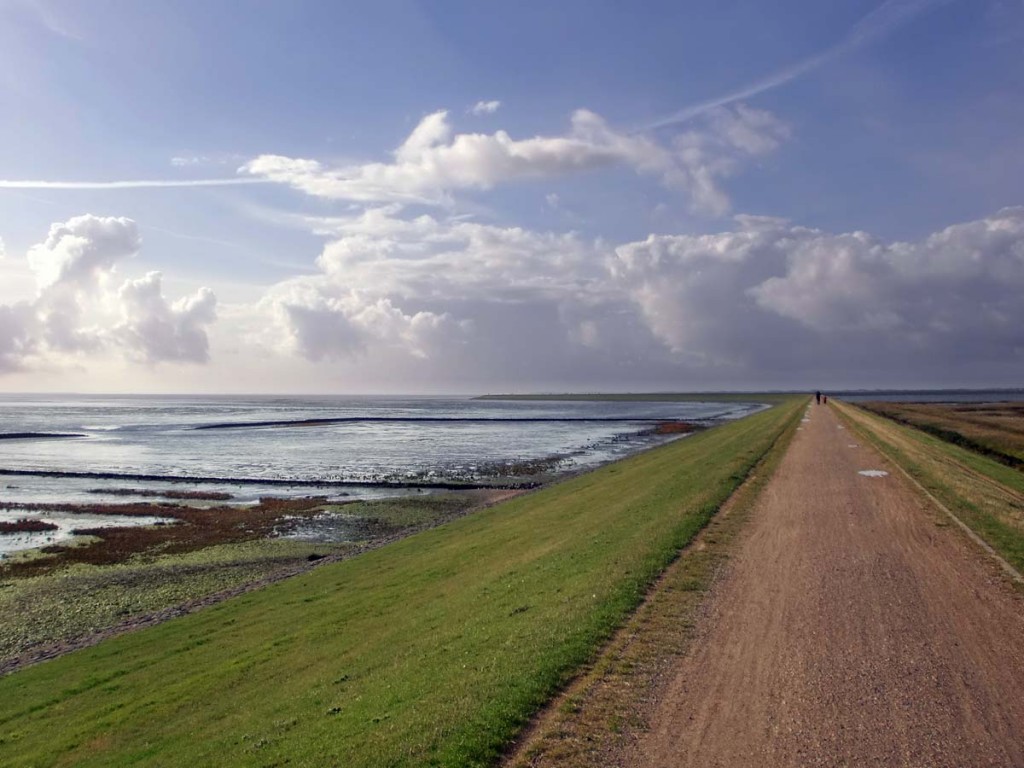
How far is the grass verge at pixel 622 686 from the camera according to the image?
7.38 metres

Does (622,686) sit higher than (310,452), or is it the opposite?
(622,686)

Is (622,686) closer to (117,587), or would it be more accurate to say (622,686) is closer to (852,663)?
(852,663)

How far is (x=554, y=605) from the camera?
42.1 ft

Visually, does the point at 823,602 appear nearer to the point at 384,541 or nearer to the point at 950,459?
the point at 384,541

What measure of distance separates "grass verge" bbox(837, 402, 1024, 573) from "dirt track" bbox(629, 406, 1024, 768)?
2.99 ft

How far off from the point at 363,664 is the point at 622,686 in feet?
17.3

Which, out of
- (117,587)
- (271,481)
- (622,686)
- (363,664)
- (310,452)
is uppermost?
(622,686)

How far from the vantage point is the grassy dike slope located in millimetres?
8695

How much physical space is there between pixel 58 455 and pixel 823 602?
78.6 m

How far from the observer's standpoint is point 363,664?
12.1m

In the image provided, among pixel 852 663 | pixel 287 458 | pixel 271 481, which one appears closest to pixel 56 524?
pixel 271 481

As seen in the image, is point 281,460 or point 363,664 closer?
point 363,664

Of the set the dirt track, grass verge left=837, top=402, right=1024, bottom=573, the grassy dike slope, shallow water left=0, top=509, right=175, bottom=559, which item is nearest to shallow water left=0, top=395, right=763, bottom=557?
shallow water left=0, top=509, right=175, bottom=559

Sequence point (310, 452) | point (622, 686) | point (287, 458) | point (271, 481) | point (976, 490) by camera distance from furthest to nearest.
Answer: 1. point (310, 452)
2. point (287, 458)
3. point (271, 481)
4. point (976, 490)
5. point (622, 686)
